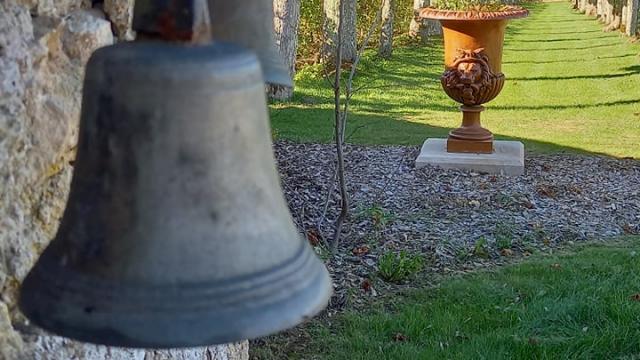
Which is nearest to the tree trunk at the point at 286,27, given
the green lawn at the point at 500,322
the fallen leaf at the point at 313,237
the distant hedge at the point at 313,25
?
the distant hedge at the point at 313,25

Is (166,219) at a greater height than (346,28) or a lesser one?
greater

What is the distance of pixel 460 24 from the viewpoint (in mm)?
7203

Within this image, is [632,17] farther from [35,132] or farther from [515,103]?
[35,132]

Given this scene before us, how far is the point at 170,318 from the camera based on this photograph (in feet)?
3.49

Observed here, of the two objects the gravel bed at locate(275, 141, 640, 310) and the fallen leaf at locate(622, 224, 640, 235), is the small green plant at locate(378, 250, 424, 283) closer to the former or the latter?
the gravel bed at locate(275, 141, 640, 310)

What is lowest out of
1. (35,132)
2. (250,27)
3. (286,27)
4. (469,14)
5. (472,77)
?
(472,77)

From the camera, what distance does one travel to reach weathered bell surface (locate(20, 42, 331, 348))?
107 cm

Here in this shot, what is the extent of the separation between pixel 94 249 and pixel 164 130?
0.60 feet

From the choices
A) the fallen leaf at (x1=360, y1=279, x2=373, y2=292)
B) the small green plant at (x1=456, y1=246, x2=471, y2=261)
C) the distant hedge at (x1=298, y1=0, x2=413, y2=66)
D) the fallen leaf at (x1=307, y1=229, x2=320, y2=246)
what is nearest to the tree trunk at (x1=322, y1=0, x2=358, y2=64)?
the distant hedge at (x1=298, y1=0, x2=413, y2=66)

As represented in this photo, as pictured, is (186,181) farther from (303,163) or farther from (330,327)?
(303,163)

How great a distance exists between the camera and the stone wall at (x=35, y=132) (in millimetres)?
1689

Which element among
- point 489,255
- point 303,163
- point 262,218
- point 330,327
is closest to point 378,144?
point 303,163

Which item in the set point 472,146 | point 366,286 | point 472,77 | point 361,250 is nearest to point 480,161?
point 472,146

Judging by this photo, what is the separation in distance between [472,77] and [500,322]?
11.7ft
